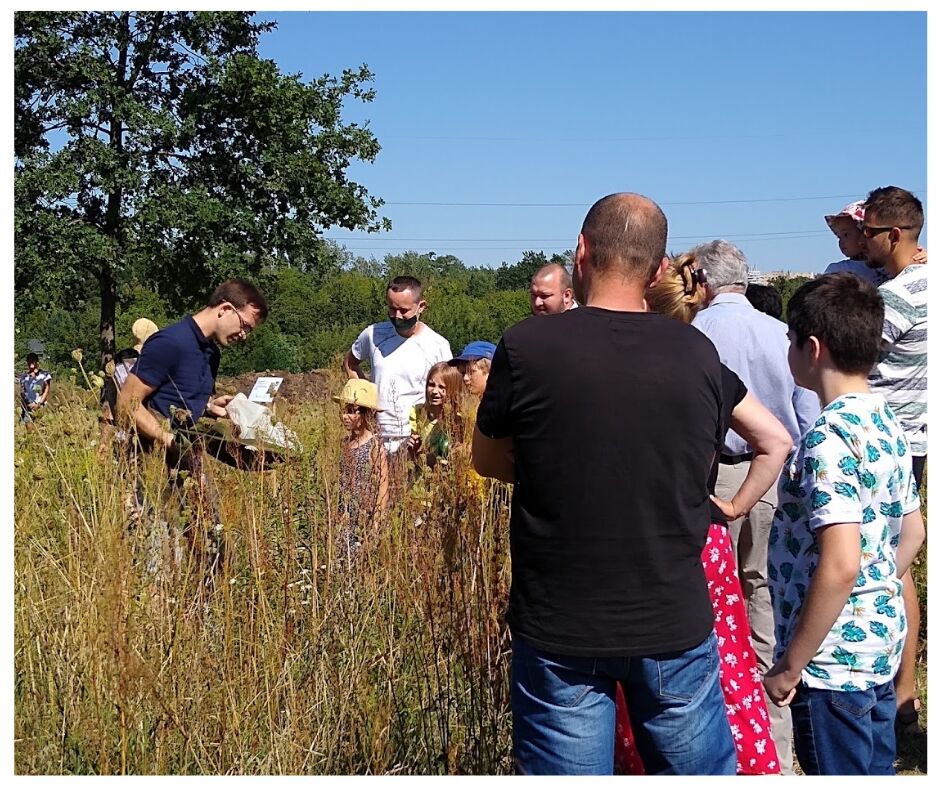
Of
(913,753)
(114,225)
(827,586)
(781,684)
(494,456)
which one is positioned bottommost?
(913,753)

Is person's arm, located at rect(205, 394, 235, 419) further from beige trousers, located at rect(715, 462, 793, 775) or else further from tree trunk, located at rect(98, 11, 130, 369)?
tree trunk, located at rect(98, 11, 130, 369)

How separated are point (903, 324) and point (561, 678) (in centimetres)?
239

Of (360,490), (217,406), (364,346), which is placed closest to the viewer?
(360,490)

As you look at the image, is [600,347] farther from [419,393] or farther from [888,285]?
[419,393]

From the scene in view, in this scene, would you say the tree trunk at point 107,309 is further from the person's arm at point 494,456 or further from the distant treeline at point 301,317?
the person's arm at point 494,456

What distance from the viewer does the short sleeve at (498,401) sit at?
74.4 inches

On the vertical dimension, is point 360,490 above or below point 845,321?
below

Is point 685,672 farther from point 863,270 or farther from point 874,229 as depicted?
point 863,270

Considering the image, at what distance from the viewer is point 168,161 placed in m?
20.8

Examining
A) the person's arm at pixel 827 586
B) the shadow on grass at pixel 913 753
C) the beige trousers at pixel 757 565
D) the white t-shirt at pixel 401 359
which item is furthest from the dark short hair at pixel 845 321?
the white t-shirt at pixel 401 359

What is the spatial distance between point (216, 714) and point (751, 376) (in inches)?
84.0

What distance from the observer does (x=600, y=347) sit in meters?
1.84

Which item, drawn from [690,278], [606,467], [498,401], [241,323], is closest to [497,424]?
[498,401]

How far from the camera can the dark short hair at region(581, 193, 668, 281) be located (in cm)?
193
